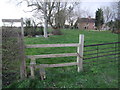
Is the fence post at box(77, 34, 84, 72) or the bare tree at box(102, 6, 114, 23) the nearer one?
the fence post at box(77, 34, 84, 72)

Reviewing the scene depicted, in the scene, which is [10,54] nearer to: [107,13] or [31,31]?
[31,31]

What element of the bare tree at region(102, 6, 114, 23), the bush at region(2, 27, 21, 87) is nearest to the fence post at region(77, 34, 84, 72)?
the bush at region(2, 27, 21, 87)

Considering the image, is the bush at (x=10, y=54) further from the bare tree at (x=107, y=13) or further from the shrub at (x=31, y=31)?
the bare tree at (x=107, y=13)

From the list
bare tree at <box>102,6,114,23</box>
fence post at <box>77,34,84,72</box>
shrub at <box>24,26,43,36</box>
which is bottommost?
fence post at <box>77,34,84,72</box>

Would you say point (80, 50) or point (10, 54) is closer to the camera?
point (10, 54)

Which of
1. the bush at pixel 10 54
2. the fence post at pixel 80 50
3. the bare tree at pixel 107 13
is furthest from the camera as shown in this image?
the bare tree at pixel 107 13

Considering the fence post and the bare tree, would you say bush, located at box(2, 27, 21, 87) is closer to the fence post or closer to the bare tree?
the fence post

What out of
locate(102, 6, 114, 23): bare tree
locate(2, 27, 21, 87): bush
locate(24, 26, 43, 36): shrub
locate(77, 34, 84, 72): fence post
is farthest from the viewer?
locate(102, 6, 114, 23): bare tree

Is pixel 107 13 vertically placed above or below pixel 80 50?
above

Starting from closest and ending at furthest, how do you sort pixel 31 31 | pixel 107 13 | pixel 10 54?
pixel 10 54
pixel 31 31
pixel 107 13

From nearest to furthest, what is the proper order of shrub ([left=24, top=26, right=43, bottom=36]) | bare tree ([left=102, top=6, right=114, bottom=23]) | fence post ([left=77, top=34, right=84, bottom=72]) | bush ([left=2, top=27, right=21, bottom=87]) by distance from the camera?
bush ([left=2, top=27, right=21, bottom=87])
fence post ([left=77, top=34, right=84, bottom=72])
shrub ([left=24, top=26, right=43, bottom=36])
bare tree ([left=102, top=6, right=114, bottom=23])

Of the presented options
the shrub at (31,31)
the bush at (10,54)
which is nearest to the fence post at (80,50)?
the bush at (10,54)

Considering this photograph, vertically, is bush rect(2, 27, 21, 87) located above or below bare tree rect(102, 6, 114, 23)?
below

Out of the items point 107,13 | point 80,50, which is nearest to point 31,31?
point 80,50
